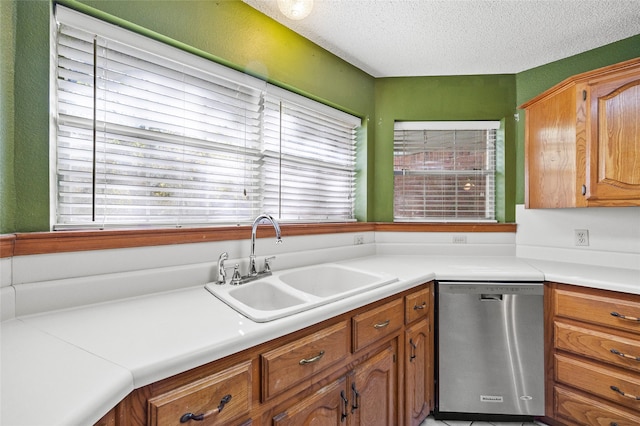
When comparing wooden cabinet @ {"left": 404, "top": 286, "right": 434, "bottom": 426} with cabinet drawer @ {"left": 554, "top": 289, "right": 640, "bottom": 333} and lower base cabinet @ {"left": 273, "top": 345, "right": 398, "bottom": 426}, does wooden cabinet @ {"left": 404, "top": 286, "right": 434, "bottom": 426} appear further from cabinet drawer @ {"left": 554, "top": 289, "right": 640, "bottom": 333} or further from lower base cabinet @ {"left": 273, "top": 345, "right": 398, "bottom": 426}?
cabinet drawer @ {"left": 554, "top": 289, "right": 640, "bottom": 333}

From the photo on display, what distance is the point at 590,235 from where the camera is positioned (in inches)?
85.7

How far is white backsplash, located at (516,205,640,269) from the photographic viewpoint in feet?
6.64

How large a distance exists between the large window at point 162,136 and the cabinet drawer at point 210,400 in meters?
0.86

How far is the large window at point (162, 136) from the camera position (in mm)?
1262

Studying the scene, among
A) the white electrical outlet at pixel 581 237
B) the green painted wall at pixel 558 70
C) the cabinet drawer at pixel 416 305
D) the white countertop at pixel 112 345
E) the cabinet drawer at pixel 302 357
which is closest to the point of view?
the white countertop at pixel 112 345

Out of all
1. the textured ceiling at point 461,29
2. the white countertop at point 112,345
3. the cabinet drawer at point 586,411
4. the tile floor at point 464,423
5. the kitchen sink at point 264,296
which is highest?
the textured ceiling at point 461,29

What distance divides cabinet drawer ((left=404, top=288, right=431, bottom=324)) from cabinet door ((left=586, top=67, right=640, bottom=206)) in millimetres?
1125

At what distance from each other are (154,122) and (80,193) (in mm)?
446

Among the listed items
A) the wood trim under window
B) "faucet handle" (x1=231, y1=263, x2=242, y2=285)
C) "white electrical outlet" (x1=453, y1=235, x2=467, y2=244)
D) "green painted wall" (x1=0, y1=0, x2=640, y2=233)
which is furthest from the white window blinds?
"white electrical outlet" (x1=453, y1=235, x2=467, y2=244)

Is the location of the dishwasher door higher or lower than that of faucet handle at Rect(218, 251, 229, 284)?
lower

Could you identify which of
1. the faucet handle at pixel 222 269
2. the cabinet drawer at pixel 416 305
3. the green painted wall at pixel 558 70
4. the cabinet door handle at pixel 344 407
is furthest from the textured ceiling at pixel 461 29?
the cabinet door handle at pixel 344 407

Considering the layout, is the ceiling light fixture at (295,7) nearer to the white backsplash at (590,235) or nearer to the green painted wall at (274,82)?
the green painted wall at (274,82)

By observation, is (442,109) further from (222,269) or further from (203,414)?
(203,414)

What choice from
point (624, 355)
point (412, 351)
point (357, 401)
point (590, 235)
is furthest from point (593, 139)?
point (357, 401)
